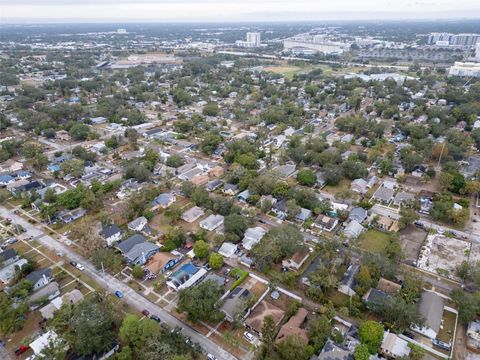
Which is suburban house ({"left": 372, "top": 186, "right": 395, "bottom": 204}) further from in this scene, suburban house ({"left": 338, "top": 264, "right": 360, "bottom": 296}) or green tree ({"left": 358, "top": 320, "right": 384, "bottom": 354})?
green tree ({"left": 358, "top": 320, "right": 384, "bottom": 354})

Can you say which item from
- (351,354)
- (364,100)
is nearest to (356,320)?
(351,354)

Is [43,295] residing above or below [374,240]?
below

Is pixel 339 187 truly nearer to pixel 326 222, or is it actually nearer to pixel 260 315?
pixel 326 222

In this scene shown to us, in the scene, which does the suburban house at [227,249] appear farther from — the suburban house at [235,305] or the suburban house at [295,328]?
the suburban house at [295,328]

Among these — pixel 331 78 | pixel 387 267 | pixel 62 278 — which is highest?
pixel 331 78

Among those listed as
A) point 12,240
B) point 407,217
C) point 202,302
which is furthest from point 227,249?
point 12,240

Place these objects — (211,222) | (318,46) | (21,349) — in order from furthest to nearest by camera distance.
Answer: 1. (318,46)
2. (211,222)
3. (21,349)

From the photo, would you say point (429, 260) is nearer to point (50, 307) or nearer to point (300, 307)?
point (300, 307)
